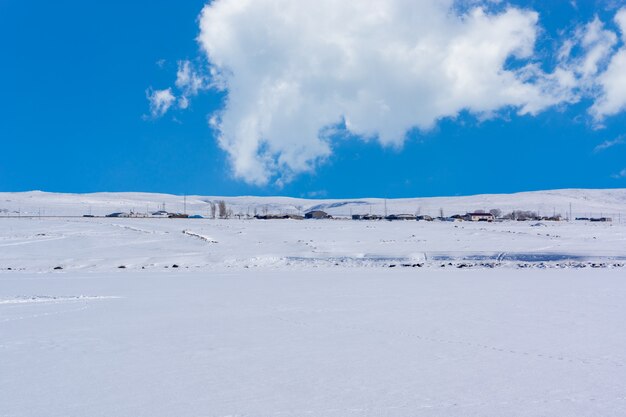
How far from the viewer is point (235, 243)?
2641 cm

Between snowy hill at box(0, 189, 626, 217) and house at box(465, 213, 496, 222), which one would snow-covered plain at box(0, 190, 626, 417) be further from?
snowy hill at box(0, 189, 626, 217)

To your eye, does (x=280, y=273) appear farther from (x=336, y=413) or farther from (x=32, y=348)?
(x=336, y=413)

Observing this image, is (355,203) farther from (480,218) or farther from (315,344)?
(315,344)

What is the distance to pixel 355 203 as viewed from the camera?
6284 inches

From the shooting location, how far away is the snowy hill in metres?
107

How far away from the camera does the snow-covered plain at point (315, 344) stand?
4.52 metres

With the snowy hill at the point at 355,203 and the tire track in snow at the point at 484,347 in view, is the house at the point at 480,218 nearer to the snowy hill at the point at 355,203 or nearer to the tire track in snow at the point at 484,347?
the snowy hill at the point at 355,203

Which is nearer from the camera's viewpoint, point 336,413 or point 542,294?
point 336,413

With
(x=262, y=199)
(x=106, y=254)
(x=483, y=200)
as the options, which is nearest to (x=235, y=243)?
(x=106, y=254)

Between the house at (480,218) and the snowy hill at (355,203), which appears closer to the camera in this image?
the house at (480,218)

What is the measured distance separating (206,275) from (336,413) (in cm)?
1229

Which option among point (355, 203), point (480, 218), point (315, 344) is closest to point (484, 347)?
point (315, 344)

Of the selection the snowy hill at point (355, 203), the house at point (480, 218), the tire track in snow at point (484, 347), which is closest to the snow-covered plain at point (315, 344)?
the tire track in snow at point (484, 347)

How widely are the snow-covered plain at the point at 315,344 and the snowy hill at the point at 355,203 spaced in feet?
287
